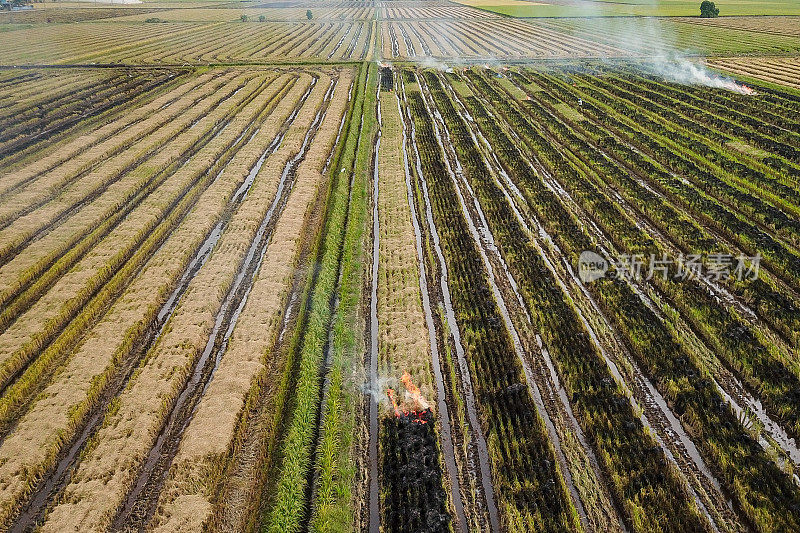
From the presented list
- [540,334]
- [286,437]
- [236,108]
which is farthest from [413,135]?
[286,437]

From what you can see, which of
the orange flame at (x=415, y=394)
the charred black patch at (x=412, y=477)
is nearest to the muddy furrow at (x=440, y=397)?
the charred black patch at (x=412, y=477)

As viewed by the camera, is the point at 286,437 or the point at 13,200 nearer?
the point at 286,437

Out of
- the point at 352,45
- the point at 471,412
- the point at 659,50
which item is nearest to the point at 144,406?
the point at 471,412

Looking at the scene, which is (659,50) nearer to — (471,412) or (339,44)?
(339,44)

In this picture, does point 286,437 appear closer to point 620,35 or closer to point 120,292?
point 120,292

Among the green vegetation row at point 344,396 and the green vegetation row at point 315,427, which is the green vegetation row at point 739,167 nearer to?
the green vegetation row at point 344,396

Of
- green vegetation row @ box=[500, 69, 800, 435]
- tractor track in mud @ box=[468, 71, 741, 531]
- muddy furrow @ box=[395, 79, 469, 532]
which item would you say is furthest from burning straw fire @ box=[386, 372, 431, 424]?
green vegetation row @ box=[500, 69, 800, 435]

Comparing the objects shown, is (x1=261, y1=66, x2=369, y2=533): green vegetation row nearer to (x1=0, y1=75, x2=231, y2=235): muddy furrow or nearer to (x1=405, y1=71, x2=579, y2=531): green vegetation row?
(x1=405, y1=71, x2=579, y2=531): green vegetation row
